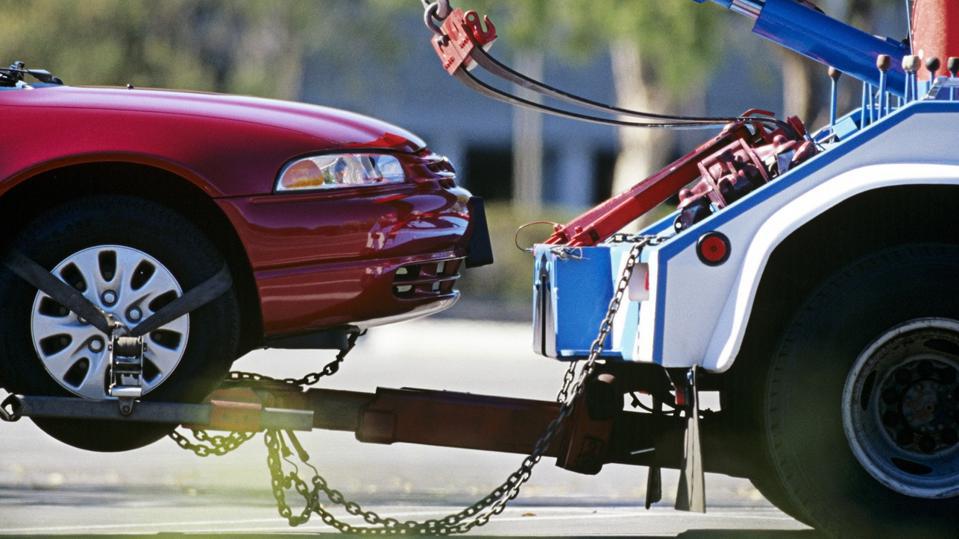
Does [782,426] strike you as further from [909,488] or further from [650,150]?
[650,150]

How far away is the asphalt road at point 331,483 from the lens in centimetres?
672

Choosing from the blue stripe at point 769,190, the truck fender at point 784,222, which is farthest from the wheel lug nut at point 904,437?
the blue stripe at point 769,190

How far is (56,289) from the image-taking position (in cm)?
558

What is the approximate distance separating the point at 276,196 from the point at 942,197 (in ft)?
7.01

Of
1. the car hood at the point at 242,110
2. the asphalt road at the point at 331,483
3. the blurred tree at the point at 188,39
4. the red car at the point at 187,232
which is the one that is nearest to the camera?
the red car at the point at 187,232

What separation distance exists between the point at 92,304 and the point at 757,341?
2.13 metres

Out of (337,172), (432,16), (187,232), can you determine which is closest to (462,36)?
(432,16)

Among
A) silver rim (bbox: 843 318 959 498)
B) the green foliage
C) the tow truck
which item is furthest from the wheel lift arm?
the green foliage

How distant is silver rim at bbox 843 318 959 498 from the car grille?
1.44 m

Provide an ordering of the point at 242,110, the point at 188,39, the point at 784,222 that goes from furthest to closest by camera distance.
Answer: the point at 188,39 < the point at 242,110 < the point at 784,222

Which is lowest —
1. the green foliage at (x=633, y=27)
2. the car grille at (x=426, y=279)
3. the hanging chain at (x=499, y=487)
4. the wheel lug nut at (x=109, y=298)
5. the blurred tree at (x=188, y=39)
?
the hanging chain at (x=499, y=487)

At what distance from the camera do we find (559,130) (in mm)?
45250

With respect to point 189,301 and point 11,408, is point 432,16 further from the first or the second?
point 11,408

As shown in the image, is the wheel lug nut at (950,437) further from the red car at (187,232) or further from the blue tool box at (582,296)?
the red car at (187,232)
